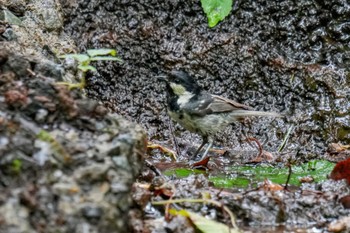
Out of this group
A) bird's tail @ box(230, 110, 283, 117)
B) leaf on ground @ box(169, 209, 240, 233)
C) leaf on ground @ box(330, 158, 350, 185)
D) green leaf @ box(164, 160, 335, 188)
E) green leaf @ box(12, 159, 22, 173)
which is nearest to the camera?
green leaf @ box(12, 159, 22, 173)

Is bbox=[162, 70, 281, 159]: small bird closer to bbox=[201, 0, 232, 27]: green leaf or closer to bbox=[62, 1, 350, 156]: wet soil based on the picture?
bbox=[62, 1, 350, 156]: wet soil

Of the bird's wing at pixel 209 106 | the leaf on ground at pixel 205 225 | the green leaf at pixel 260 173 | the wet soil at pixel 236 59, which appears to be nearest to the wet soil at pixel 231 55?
the wet soil at pixel 236 59

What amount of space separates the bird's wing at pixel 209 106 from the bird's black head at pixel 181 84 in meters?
0.10

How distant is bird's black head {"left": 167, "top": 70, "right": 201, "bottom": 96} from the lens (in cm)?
595

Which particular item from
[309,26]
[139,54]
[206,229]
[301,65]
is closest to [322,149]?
[301,65]

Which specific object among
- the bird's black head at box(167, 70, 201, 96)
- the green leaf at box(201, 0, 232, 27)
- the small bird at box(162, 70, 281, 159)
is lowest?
the small bird at box(162, 70, 281, 159)

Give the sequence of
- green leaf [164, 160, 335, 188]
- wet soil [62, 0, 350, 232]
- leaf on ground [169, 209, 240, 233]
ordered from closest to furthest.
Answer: leaf on ground [169, 209, 240, 233] → green leaf [164, 160, 335, 188] → wet soil [62, 0, 350, 232]

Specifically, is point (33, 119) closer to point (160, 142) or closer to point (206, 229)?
point (206, 229)

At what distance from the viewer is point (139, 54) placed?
652 centimetres

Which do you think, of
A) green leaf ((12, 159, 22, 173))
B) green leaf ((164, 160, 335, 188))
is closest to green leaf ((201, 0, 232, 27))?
green leaf ((164, 160, 335, 188))

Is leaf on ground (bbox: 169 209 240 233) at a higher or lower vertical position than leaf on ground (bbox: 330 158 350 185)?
lower

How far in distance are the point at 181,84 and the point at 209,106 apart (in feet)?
1.06

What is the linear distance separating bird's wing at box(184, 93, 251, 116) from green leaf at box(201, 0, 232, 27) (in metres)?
0.68

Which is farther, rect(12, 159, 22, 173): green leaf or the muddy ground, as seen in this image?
the muddy ground
